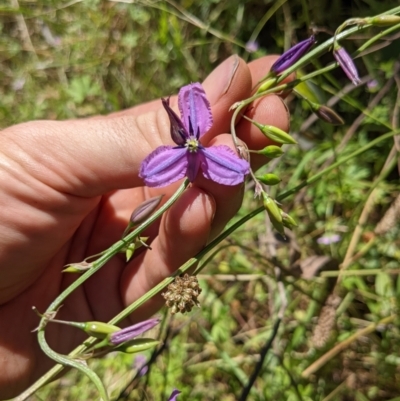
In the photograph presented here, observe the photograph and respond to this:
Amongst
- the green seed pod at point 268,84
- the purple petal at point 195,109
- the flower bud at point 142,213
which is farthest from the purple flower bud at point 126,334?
the green seed pod at point 268,84

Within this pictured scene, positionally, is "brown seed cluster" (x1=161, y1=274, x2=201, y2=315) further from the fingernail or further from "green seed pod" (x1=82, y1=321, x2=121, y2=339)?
the fingernail

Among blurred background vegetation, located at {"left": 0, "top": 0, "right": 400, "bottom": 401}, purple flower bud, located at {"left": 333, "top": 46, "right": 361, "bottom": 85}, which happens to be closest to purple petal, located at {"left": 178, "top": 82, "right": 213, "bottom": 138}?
purple flower bud, located at {"left": 333, "top": 46, "right": 361, "bottom": 85}

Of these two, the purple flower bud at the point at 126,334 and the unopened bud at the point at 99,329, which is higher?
the unopened bud at the point at 99,329

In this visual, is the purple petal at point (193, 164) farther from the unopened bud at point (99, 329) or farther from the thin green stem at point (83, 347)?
the unopened bud at point (99, 329)

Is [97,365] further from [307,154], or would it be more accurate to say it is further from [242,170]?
[242,170]

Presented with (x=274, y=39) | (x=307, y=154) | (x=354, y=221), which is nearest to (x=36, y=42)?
(x=274, y=39)

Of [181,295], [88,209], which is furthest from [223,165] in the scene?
[88,209]
